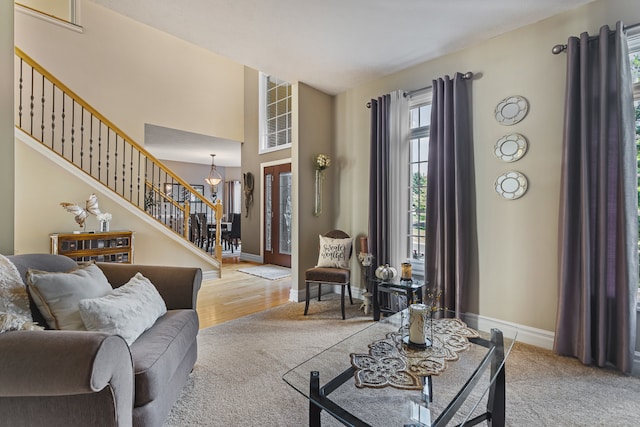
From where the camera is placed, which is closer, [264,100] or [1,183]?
[1,183]

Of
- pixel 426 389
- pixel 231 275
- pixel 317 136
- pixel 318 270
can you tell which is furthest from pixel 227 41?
pixel 231 275

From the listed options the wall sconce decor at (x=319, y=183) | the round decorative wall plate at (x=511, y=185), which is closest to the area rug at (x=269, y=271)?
the wall sconce decor at (x=319, y=183)

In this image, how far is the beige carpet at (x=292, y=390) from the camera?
66.5 inches

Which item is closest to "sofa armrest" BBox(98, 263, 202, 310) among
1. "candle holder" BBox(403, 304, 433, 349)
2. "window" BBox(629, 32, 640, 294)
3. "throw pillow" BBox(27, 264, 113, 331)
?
"throw pillow" BBox(27, 264, 113, 331)

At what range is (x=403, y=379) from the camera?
1310mm

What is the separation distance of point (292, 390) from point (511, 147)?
268 cm

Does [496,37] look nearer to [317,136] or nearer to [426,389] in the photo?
[317,136]

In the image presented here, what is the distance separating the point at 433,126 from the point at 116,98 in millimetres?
5233

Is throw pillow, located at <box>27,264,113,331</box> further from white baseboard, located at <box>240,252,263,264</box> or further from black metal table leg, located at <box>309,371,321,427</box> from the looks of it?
white baseboard, located at <box>240,252,263,264</box>

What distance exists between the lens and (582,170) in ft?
7.47

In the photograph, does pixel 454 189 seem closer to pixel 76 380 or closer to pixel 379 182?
pixel 379 182

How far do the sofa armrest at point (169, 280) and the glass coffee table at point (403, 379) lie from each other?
3.34 feet

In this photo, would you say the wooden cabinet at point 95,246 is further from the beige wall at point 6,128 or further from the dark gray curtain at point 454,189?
the dark gray curtain at point 454,189

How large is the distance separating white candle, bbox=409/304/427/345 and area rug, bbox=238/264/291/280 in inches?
145
